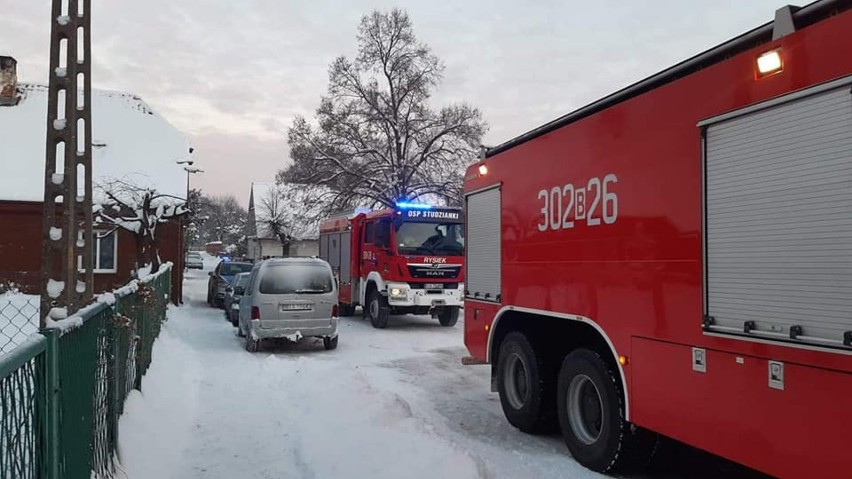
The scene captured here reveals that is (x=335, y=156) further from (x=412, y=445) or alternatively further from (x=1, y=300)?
(x=412, y=445)

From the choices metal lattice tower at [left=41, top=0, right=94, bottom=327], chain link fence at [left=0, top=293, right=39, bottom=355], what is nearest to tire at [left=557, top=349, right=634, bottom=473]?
metal lattice tower at [left=41, top=0, right=94, bottom=327]

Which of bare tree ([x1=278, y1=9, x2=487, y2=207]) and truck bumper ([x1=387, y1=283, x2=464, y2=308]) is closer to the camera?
truck bumper ([x1=387, y1=283, x2=464, y2=308])

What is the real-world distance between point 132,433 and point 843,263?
18.1ft

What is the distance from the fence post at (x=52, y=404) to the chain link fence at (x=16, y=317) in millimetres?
8350

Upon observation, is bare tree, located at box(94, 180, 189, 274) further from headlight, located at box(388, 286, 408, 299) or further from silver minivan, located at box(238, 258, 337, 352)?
silver minivan, located at box(238, 258, 337, 352)

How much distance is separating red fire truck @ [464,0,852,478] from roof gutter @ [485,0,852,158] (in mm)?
12

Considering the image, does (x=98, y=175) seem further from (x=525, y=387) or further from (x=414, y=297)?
(x=525, y=387)

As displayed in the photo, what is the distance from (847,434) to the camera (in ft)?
10.9

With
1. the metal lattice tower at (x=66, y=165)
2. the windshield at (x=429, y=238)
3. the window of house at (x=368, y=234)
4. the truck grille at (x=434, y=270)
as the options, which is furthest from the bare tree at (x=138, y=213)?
the metal lattice tower at (x=66, y=165)

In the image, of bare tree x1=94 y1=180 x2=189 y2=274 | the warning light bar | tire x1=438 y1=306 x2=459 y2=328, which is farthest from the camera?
bare tree x1=94 y1=180 x2=189 y2=274

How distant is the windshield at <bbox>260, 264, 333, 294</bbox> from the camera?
12.5 meters

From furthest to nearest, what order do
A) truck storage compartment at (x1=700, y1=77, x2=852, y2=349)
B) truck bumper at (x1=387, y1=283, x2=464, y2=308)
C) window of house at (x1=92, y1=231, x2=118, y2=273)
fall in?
window of house at (x1=92, y1=231, x2=118, y2=273), truck bumper at (x1=387, y1=283, x2=464, y2=308), truck storage compartment at (x1=700, y1=77, x2=852, y2=349)

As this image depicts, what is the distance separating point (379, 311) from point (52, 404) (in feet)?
45.1

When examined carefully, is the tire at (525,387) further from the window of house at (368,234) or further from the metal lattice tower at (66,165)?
the window of house at (368,234)
